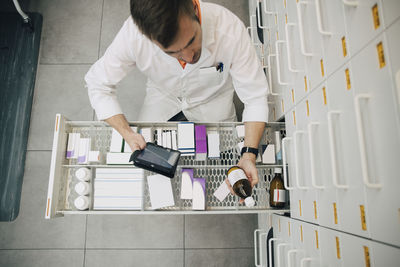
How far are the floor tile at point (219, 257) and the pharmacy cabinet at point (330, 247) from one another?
38.5 inches

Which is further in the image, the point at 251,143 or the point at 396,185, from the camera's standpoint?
the point at 251,143

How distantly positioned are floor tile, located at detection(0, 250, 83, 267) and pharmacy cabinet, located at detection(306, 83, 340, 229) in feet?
5.46

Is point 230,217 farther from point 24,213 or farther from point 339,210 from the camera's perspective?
point 24,213

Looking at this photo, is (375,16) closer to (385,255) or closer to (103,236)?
(385,255)

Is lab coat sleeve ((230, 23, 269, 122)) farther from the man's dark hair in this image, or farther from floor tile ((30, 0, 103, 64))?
floor tile ((30, 0, 103, 64))

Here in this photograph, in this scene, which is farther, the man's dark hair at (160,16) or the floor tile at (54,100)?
the floor tile at (54,100)

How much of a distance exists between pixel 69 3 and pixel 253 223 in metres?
2.34

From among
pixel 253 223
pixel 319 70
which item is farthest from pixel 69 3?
pixel 253 223

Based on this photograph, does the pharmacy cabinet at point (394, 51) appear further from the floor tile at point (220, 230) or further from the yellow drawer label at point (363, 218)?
the floor tile at point (220, 230)

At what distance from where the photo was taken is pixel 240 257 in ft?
5.85

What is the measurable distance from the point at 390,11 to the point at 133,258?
190 cm

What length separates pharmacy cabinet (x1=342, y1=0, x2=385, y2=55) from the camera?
61 centimetres

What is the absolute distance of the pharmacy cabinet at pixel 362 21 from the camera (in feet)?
2.02

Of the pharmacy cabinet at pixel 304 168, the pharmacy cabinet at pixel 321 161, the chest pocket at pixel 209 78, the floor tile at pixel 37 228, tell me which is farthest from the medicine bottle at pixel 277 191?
the floor tile at pixel 37 228
